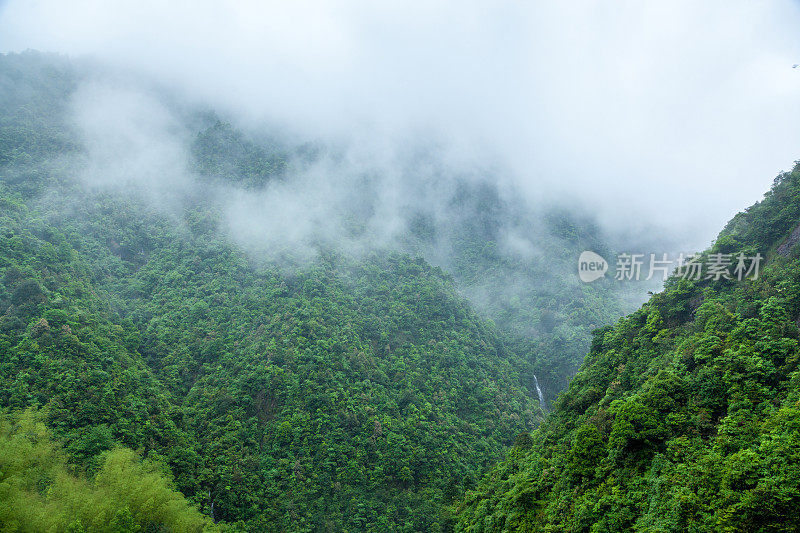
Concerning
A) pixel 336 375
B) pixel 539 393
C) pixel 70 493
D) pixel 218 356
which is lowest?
pixel 70 493

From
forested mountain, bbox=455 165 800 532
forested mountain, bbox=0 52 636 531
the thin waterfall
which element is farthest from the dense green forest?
the thin waterfall

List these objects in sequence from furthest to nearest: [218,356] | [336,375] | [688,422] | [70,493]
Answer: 1. [218,356]
2. [336,375]
3. [70,493]
4. [688,422]

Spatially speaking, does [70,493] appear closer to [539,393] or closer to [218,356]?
[218,356]

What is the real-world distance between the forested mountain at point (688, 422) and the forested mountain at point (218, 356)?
1323cm

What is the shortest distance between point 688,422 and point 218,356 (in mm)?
38114

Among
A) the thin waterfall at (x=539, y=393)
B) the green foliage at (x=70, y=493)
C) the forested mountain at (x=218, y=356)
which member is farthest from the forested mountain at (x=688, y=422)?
the thin waterfall at (x=539, y=393)

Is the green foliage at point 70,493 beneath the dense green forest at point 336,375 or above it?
beneath

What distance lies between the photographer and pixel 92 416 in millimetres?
29188

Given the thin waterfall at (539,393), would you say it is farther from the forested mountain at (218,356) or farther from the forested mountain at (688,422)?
the forested mountain at (688,422)

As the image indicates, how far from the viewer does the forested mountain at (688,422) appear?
499 inches

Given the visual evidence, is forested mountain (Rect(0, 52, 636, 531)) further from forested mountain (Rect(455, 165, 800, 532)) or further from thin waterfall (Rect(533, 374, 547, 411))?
forested mountain (Rect(455, 165, 800, 532))

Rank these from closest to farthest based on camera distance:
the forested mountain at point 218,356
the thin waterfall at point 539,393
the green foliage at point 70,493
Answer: the green foliage at point 70,493
the forested mountain at point 218,356
the thin waterfall at point 539,393

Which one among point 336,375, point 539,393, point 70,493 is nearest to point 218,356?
point 336,375

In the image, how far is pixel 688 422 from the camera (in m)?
17.1
